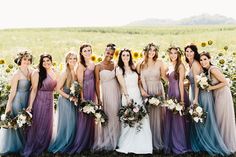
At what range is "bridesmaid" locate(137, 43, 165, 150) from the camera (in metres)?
9.26

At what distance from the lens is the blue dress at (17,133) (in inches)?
356

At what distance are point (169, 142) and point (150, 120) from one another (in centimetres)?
60

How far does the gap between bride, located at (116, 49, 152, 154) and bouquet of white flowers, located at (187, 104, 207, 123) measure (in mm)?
924

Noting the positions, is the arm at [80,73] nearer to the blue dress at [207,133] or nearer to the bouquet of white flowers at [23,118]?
the bouquet of white flowers at [23,118]

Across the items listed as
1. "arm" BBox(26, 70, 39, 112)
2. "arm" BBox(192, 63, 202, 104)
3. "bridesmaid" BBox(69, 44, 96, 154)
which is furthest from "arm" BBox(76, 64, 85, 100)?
"arm" BBox(192, 63, 202, 104)

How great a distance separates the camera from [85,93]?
922 cm

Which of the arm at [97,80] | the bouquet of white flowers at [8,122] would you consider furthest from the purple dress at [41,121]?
the arm at [97,80]

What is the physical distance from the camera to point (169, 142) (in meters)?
9.23

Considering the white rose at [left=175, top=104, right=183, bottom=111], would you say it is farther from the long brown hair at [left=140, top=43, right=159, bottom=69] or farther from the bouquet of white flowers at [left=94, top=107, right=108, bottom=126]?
the bouquet of white flowers at [left=94, top=107, right=108, bottom=126]

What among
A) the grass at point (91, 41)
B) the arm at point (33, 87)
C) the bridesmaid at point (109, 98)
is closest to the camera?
the arm at point (33, 87)

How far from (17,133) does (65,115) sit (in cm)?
106

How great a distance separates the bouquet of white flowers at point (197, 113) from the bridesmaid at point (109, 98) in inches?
59.1

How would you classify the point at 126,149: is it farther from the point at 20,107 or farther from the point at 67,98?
the point at 20,107

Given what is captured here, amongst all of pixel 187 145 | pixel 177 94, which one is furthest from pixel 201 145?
pixel 177 94
